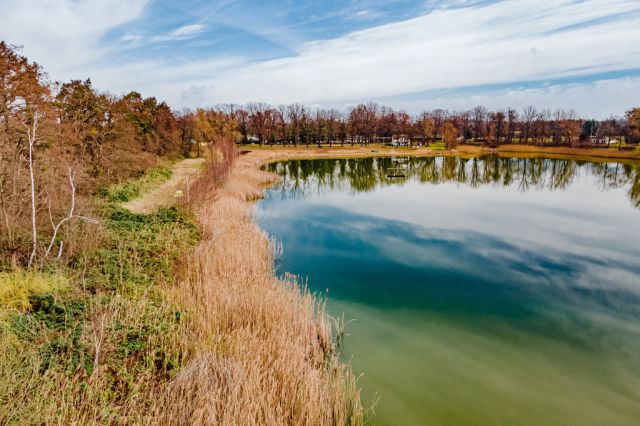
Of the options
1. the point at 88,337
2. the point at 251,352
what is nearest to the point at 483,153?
the point at 251,352

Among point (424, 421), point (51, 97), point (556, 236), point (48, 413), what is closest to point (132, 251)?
point (48, 413)

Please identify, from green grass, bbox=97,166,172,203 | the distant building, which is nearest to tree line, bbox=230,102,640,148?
the distant building

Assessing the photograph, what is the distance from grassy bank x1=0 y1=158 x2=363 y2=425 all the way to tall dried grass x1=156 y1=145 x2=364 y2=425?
22mm

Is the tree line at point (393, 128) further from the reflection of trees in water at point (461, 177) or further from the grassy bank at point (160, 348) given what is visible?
the grassy bank at point (160, 348)

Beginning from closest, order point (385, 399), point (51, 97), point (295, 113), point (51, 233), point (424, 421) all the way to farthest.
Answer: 1. point (424, 421)
2. point (385, 399)
3. point (51, 233)
4. point (51, 97)
5. point (295, 113)

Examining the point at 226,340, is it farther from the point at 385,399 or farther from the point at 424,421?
the point at 424,421

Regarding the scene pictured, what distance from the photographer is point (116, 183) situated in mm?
19688

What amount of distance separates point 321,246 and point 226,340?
29.0 ft

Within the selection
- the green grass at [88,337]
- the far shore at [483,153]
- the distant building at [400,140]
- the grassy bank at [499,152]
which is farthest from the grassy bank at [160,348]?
the distant building at [400,140]

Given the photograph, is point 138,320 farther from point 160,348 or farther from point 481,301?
point 481,301

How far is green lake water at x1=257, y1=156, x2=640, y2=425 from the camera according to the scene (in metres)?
5.99

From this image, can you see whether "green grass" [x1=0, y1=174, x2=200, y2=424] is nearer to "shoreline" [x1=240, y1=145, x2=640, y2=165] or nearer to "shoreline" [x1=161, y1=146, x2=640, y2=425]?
"shoreline" [x1=161, y1=146, x2=640, y2=425]

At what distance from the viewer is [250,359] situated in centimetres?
530

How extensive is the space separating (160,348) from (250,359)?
136 cm
